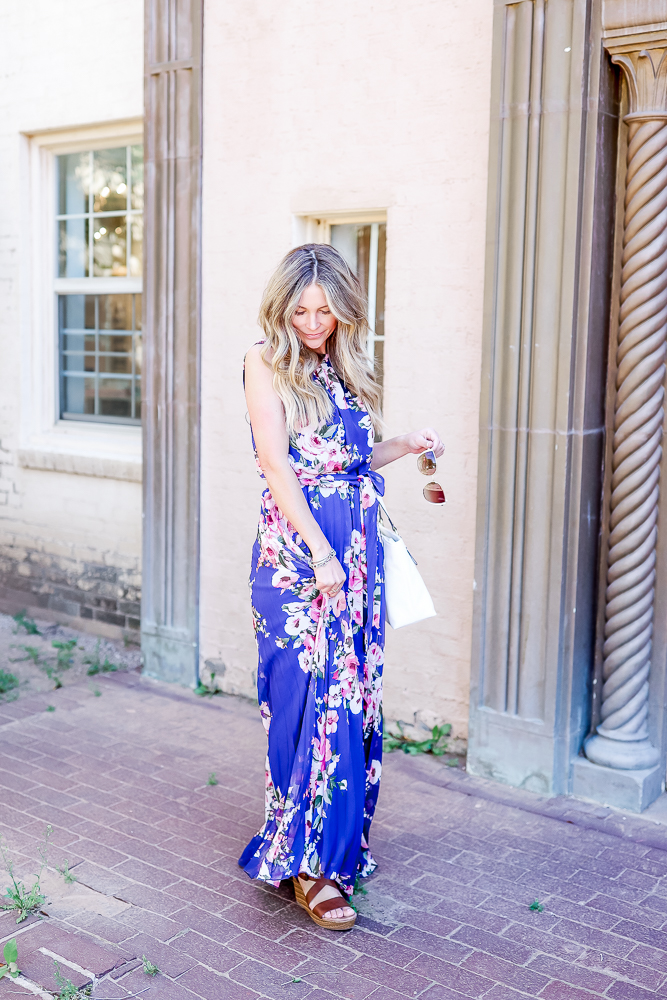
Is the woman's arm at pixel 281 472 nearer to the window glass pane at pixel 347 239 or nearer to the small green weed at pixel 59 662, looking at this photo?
the window glass pane at pixel 347 239

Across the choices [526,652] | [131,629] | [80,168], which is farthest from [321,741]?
[80,168]

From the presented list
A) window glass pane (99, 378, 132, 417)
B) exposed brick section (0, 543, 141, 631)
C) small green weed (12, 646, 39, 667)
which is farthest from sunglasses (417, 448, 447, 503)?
window glass pane (99, 378, 132, 417)

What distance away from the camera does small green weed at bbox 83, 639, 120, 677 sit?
19.1 ft

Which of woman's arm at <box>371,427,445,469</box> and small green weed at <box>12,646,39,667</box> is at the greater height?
woman's arm at <box>371,427,445,469</box>

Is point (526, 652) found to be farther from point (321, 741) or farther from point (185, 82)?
point (185, 82)

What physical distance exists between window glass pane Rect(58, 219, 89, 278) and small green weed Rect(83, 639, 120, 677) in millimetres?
2477

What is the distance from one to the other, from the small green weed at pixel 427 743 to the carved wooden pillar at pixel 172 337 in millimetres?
1330

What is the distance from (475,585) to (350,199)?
A: 1903mm

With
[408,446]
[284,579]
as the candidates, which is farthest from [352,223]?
[284,579]

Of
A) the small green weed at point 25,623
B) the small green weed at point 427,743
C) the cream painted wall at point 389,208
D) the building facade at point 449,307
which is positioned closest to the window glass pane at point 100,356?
the building facade at point 449,307

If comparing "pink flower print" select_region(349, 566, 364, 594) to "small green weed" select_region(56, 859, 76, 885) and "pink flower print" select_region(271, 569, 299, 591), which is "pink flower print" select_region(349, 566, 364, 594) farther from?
"small green weed" select_region(56, 859, 76, 885)

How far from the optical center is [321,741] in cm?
323

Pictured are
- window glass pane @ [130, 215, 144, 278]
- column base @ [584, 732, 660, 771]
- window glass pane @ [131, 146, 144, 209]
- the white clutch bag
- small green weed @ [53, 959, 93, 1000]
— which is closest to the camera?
small green weed @ [53, 959, 93, 1000]

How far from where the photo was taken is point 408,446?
346cm
